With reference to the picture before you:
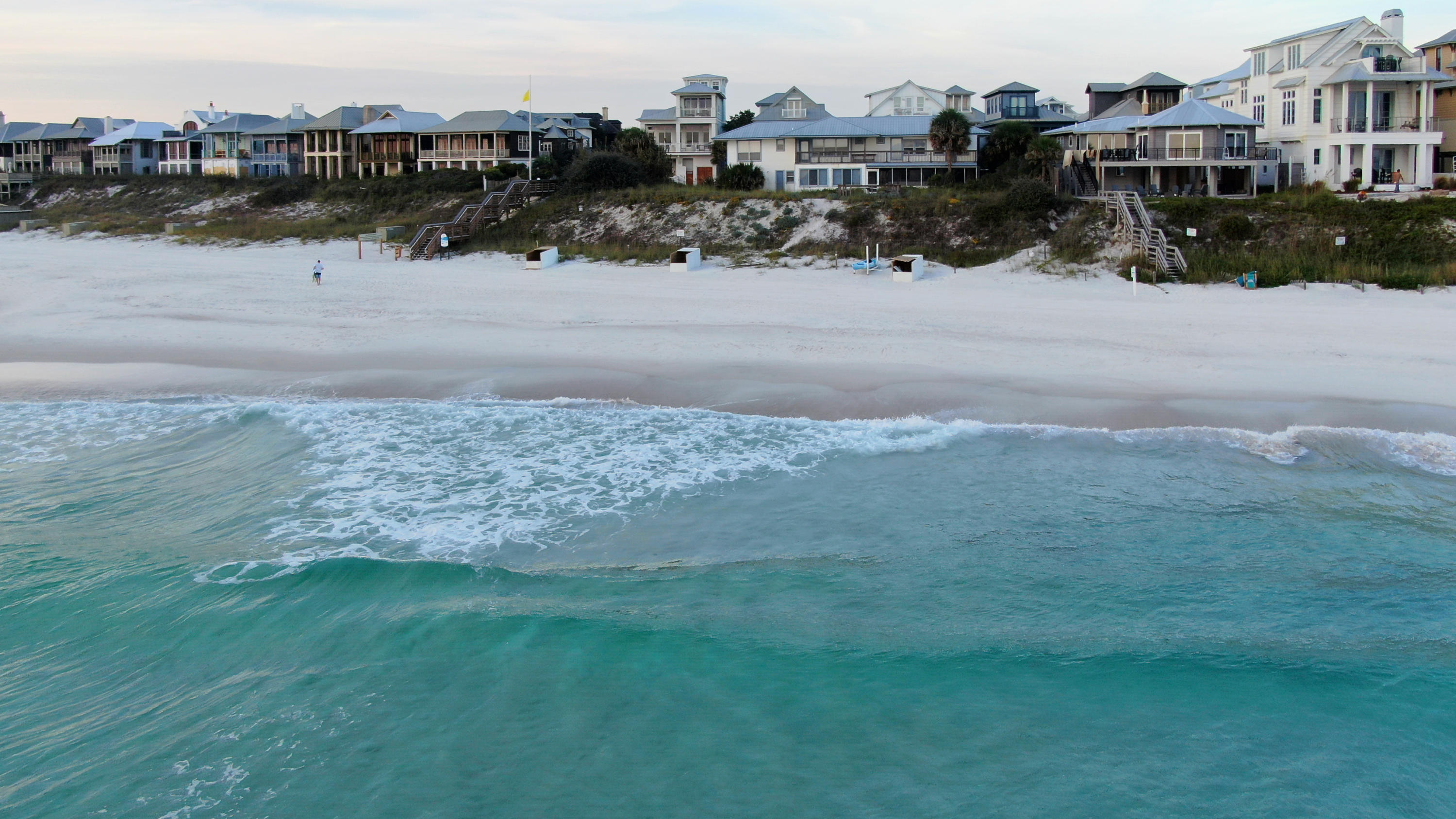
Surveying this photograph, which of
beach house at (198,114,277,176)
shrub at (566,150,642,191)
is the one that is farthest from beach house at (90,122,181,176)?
shrub at (566,150,642,191)

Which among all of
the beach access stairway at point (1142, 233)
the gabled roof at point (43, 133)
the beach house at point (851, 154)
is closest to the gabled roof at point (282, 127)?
the gabled roof at point (43, 133)

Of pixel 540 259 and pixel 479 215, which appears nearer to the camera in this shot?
pixel 540 259

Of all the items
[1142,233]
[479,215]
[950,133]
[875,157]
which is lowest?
[1142,233]

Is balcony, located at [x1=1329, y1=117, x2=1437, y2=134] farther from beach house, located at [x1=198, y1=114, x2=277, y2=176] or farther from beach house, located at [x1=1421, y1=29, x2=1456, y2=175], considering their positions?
beach house, located at [x1=198, y1=114, x2=277, y2=176]

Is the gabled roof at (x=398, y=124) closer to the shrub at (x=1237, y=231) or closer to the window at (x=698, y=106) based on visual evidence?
the window at (x=698, y=106)

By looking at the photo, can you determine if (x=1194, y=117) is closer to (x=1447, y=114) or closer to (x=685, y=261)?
(x=1447, y=114)

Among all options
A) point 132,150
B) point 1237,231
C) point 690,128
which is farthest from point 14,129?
point 1237,231

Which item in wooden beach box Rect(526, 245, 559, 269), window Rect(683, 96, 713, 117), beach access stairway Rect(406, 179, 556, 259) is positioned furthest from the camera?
window Rect(683, 96, 713, 117)

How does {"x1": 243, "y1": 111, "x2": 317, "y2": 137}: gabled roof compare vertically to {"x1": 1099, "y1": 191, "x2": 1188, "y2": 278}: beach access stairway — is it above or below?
above
